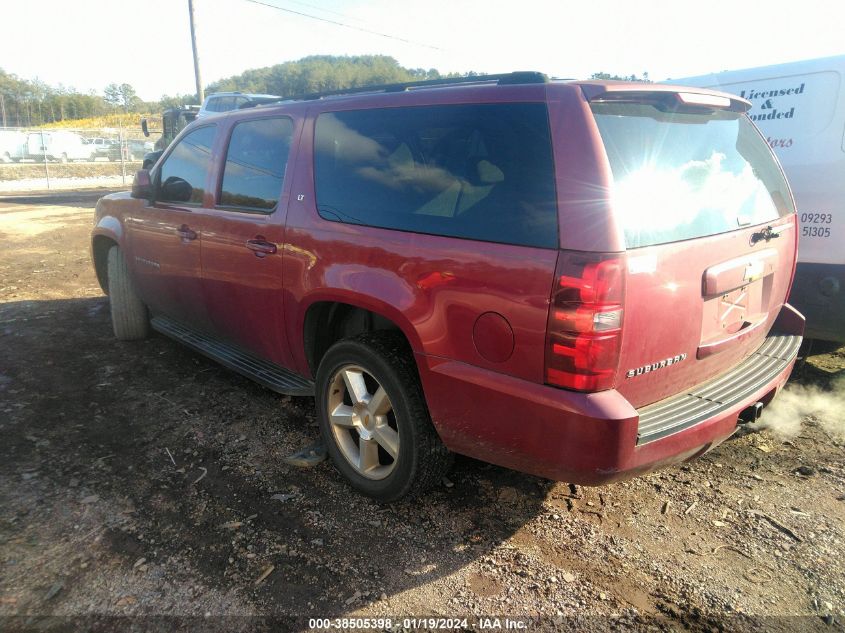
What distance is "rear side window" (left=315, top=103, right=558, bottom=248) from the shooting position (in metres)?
2.23

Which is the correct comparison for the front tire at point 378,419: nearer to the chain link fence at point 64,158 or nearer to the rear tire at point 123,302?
the rear tire at point 123,302

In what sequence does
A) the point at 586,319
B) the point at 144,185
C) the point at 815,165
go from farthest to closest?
1. the point at 144,185
2. the point at 815,165
3. the point at 586,319

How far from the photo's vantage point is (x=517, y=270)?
2172 millimetres

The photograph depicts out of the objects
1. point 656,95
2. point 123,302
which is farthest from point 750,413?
point 123,302

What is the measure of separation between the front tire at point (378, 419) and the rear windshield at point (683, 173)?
1169 millimetres

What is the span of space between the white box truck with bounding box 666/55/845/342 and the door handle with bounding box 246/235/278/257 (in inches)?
139

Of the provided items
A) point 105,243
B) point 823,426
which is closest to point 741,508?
point 823,426

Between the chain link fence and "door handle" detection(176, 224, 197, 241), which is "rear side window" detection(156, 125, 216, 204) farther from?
the chain link fence

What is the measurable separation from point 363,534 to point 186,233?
8.01 ft

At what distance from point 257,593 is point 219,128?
2.94m

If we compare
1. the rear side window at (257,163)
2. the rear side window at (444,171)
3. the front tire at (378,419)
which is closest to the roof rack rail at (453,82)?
the rear side window at (444,171)

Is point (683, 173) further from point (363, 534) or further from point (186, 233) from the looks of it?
point (186, 233)

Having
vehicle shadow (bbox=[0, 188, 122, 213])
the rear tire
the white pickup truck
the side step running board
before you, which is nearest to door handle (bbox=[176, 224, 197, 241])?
the side step running board

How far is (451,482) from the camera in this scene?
3105 mm
